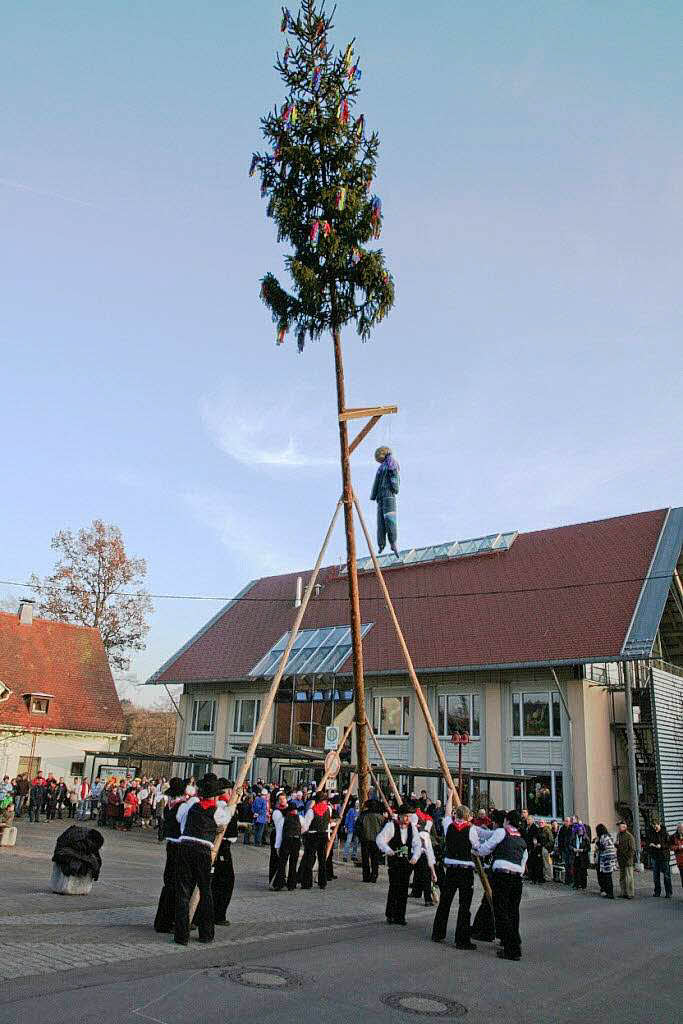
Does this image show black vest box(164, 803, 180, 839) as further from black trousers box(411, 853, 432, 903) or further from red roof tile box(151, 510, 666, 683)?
red roof tile box(151, 510, 666, 683)

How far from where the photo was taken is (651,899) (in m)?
17.4

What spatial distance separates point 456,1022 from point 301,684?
27853mm

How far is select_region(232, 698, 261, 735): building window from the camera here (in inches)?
1438

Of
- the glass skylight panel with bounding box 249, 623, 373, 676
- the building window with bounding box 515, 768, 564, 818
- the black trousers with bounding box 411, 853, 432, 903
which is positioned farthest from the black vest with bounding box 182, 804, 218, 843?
the glass skylight panel with bounding box 249, 623, 373, 676

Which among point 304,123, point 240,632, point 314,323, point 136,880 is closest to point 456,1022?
point 136,880

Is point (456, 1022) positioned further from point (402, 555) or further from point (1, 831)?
point (402, 555)

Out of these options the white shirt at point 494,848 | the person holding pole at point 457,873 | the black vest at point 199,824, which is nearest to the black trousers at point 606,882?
the person holding pole at point 457,873

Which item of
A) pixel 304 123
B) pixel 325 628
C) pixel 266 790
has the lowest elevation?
pixel 266 790

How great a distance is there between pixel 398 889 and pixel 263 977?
4.32m

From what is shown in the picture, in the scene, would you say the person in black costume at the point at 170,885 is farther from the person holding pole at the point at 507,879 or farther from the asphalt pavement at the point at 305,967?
the person holding pole at the point at 507,879

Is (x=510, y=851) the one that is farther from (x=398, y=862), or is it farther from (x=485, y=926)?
(x=398, y=862)

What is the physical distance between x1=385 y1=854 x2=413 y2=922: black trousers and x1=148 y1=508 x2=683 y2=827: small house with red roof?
1291cm

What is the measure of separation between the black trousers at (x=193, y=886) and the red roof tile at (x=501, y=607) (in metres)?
19.4

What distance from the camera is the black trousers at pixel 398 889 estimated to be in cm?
1123
